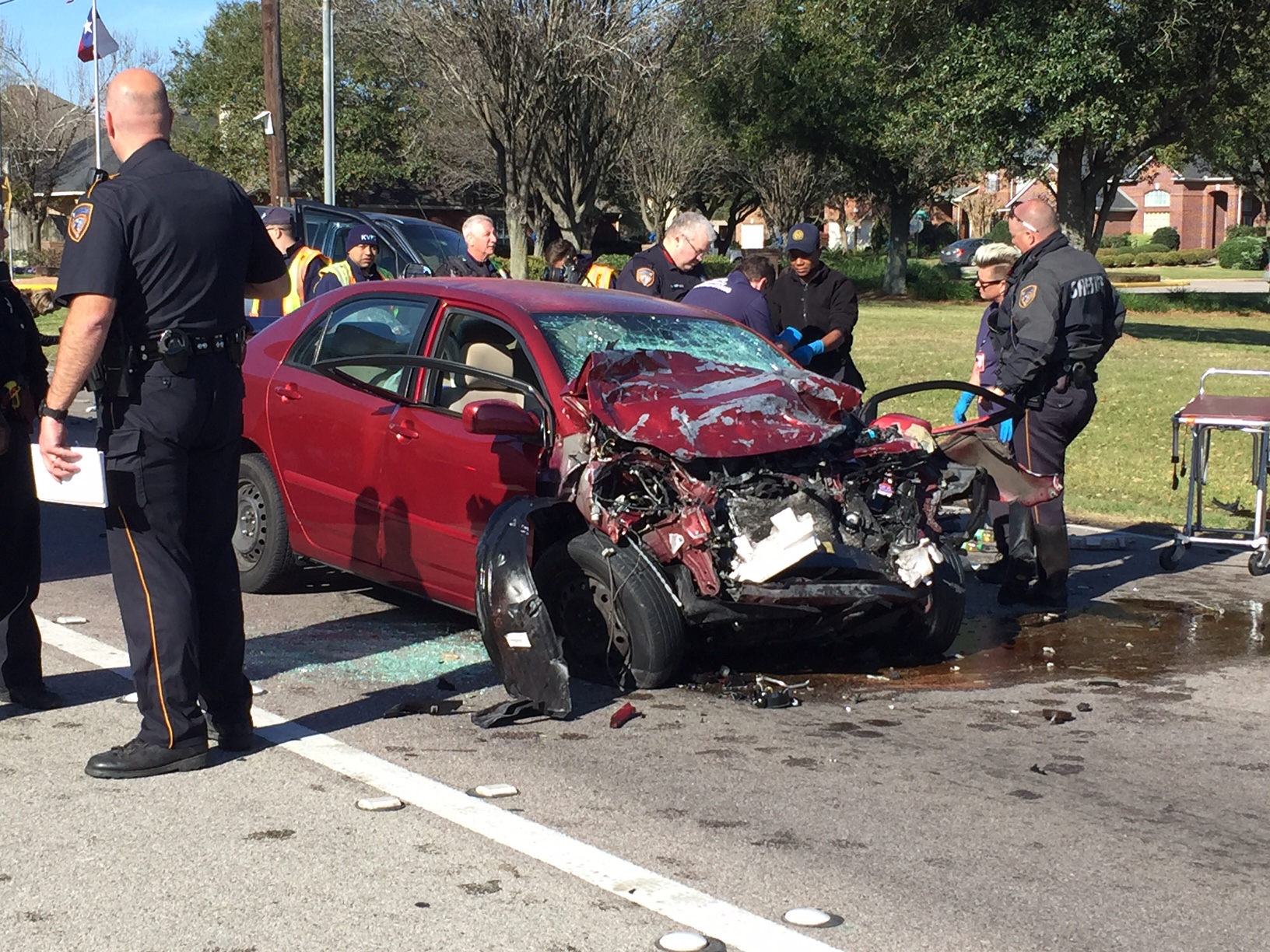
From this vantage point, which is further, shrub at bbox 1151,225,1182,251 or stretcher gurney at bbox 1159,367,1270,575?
shrub at bbox 1151,225,1182,251

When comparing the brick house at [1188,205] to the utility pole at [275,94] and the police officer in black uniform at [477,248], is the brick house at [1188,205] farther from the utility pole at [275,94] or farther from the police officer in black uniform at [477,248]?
the police officer in black uniform at [477,248]

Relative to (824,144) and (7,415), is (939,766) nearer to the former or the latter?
(7,415)

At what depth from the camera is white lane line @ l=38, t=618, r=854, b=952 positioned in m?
3.66

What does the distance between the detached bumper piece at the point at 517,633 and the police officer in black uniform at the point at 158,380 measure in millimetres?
1092

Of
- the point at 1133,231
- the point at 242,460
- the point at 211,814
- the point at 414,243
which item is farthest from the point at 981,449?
the point at 1133,231

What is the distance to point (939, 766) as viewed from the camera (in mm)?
5094

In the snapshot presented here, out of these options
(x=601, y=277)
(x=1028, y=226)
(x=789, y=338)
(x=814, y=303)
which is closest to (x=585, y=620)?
(x=1028, y=226)

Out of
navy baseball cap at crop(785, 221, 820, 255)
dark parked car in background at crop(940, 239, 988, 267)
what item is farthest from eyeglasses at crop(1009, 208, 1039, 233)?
dark parked car in background at crop(940, 239, 988, 267)

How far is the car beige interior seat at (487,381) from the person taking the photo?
21.7 ft

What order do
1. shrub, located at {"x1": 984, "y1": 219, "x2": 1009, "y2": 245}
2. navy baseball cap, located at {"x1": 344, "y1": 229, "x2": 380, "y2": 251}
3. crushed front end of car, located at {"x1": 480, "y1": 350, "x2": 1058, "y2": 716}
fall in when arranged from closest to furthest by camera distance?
crushed front end of car, located at {"x1": 480, "y1": 350, "x2": 1058, "y2": 716}, navy baseball cap, located at {"x1": 344, "y1": 229, "x2": 380, "y2": 251}, shrub, located at {"x1": 984, "y1": 219, "x2": 1009, "y2": 245}

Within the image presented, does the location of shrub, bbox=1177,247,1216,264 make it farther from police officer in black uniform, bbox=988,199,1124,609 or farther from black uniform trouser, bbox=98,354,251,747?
black uniform trouser, bbox=98,354,251,747

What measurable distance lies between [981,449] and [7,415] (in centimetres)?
433

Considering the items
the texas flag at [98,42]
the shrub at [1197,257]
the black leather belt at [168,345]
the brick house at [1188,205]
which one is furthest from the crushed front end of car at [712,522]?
the brick house at [1188,205]

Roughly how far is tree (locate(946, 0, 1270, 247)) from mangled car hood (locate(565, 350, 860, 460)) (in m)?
21.5
